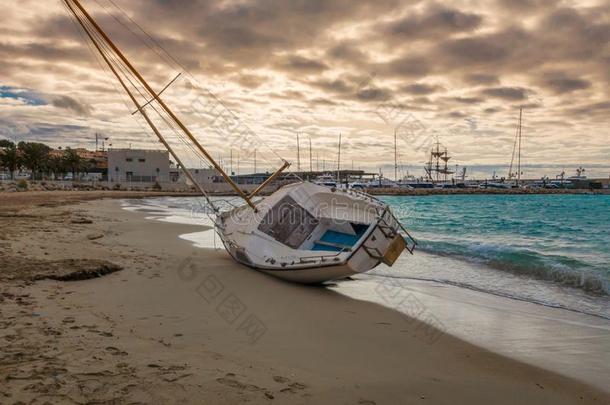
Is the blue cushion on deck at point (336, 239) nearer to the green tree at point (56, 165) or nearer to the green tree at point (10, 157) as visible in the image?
the green tree at point (10, 157)

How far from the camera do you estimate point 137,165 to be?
90625 millimetres

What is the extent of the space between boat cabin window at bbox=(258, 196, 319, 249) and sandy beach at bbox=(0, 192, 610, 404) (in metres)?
2.55

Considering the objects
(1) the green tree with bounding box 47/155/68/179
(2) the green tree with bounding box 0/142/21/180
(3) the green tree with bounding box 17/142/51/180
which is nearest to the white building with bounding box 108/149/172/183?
(1) the green tree with bounding box 47/155/68/179

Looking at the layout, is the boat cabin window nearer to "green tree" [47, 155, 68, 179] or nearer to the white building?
the white building

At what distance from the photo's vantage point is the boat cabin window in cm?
1276

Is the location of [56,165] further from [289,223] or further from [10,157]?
[289,223]

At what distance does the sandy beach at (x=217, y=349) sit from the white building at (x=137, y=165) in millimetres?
85653

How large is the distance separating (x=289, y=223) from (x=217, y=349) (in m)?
7.60

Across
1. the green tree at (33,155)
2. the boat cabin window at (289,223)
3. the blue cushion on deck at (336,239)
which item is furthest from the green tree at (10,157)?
the blue cushion on deck at (336,239)

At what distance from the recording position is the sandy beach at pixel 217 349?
4.18 meters

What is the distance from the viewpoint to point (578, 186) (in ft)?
517

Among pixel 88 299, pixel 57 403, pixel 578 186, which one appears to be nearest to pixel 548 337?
pixel 57 403

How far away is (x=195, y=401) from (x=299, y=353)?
222cm

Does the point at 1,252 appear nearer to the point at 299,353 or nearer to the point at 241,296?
the point at 241,296
